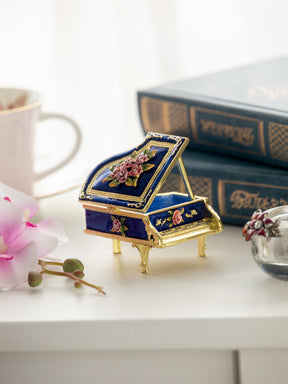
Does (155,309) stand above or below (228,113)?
below

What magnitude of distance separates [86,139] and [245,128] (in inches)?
20.3

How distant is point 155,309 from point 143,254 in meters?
0.08

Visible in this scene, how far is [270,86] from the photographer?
843 millimetres

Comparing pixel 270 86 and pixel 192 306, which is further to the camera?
pixel 270 86

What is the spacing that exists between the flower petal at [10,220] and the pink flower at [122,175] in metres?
0.11

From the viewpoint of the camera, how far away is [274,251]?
59 centimetres

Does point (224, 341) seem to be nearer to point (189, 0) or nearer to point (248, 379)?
point (248, 379)

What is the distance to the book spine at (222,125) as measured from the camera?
29.0 inches

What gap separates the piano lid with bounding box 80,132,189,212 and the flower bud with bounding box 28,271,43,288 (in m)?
0.10

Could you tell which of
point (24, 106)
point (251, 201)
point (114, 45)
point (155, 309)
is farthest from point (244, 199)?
point (114, 45)

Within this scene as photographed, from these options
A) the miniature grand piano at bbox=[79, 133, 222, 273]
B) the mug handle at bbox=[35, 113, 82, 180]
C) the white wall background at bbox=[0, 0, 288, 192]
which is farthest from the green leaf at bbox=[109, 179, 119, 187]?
the white wall background at bbox=[0, 0, 288, 192]

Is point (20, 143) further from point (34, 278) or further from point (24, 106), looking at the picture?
point (34, 278)

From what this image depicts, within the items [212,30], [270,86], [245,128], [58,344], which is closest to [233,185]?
→ [245,128]

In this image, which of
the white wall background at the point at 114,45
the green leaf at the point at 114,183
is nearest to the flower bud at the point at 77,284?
the green leaf at the point at 114,183
